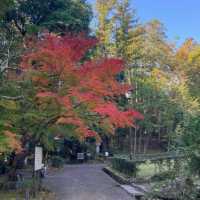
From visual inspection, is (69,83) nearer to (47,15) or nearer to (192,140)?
(192,140)

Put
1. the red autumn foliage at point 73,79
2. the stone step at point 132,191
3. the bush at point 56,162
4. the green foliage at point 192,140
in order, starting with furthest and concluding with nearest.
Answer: the bush at point 56,162
the stone step at point 132,191
the red autumn foliage at point 73,79
the green foliage at point 192,140

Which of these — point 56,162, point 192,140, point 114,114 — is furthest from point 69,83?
point 56,162

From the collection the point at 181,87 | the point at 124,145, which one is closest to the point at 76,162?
the point at 124,145

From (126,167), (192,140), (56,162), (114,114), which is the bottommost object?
(56,162)

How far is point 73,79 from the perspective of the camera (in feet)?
31.3

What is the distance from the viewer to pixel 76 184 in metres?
12.9

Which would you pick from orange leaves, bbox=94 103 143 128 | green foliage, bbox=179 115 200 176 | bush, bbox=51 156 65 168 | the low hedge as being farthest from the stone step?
bush, bbox=51 156 65 168

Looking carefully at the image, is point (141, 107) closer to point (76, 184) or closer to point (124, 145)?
point (124, 145)

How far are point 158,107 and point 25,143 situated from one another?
14.7 m

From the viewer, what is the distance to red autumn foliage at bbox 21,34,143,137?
9.31m

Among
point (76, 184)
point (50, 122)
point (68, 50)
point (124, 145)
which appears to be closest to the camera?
point (68, 50)

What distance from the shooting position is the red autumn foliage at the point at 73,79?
9.31 metres

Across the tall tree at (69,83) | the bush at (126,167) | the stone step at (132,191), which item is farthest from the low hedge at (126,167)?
the tall tree at (69,83)

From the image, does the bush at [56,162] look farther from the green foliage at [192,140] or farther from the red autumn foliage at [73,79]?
the green foliage at [192,140]
